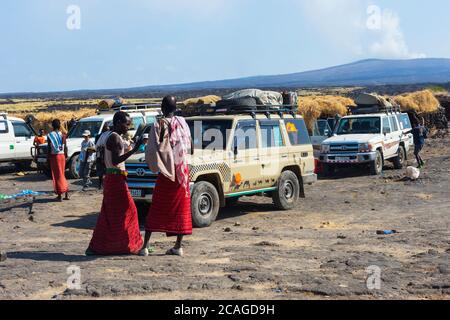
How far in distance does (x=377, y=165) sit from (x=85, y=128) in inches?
342

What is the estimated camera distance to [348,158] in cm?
1867

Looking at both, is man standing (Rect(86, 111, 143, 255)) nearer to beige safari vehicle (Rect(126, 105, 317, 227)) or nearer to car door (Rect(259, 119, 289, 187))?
beige safari vehicle (Rect(126, 105, 317, 227))

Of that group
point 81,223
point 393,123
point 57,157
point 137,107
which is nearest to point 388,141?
point 393,123

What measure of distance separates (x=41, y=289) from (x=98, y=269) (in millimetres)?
904

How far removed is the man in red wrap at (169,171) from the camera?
7.94 m

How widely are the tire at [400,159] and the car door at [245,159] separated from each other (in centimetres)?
973

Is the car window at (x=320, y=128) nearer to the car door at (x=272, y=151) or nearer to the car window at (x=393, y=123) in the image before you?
the car window at (x=393, y=123)

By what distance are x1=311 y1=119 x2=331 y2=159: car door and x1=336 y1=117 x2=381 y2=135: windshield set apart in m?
0.68

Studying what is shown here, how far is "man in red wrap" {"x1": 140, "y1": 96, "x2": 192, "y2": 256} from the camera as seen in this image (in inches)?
313

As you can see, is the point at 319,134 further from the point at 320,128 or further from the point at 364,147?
the point at 364,147

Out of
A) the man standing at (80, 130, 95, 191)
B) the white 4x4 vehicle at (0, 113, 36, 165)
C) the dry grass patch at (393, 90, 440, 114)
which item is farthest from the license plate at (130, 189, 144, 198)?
the dry grass patch at (393, 90, 440, 114)
